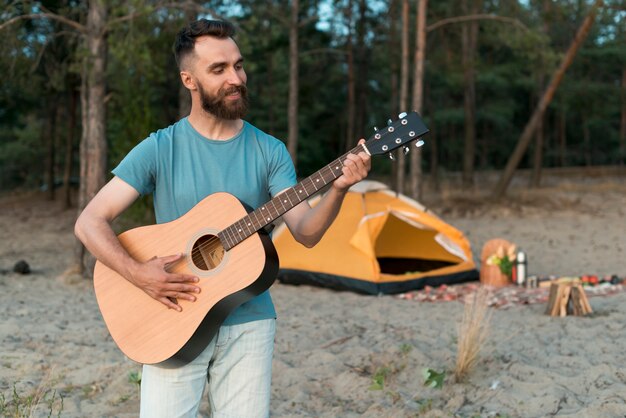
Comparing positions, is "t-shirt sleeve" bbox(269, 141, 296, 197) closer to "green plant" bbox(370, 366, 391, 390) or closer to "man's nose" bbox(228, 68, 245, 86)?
"man's nose" bbox(228, 68, 245, 86)

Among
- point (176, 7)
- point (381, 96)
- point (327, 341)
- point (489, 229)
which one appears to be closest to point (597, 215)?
point (489, 229)

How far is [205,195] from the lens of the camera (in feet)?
8.20

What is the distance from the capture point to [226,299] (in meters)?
2.36

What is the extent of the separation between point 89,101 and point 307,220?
706 centimetres

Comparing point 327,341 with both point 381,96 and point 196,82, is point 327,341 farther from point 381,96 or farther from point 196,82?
point 381,96

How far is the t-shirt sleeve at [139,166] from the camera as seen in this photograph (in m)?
2.40

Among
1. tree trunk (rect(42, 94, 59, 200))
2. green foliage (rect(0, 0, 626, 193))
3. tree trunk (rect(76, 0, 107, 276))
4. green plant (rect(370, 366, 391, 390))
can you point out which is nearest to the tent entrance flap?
green foliage (rect(0, 0, 626, 193))

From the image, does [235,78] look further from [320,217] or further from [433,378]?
[433,378]

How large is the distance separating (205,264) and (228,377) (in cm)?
41

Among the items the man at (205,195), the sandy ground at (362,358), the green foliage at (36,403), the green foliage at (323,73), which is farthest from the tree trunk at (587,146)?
the man at (205,195)

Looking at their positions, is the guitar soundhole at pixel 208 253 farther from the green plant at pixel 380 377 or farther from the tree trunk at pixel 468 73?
the tree trunk at pixel 468 73

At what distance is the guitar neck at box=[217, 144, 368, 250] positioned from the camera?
7.89 ft

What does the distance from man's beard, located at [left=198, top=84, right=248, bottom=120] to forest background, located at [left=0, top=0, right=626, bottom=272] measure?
582 centimetres

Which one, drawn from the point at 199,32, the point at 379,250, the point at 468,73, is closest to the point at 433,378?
the point at 199,32
